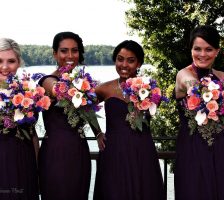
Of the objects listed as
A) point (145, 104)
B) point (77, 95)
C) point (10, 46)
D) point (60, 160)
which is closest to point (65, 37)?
point (10, 46)

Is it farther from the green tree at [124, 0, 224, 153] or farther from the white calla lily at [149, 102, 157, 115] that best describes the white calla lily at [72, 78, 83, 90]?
the green tree at [124, 0, 224, 153]

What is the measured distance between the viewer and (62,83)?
460cm

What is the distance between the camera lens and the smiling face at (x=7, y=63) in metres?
4.84

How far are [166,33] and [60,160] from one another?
1886cm

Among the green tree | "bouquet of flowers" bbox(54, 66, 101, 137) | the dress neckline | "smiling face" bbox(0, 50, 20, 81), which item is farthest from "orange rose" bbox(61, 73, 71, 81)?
the green tree

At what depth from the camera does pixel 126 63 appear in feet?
16.8

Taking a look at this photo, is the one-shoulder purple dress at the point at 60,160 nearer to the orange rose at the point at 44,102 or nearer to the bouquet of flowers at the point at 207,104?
the orange rose at the point at 44,102

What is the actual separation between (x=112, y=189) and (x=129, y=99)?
2.90ft

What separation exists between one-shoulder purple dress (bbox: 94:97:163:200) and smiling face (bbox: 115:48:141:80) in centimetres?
32

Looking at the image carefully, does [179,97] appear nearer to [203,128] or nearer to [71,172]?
[203,128]

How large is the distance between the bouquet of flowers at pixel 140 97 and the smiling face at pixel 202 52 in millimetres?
468

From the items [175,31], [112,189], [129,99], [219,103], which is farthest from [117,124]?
[175,31]

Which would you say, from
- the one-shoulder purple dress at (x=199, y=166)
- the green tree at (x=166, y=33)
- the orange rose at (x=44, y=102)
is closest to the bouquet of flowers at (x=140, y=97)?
the one-shoulder purple dress at (x=199, y=166)

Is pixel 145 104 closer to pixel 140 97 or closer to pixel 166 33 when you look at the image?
pixel 140 97
